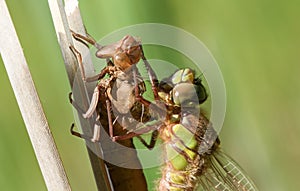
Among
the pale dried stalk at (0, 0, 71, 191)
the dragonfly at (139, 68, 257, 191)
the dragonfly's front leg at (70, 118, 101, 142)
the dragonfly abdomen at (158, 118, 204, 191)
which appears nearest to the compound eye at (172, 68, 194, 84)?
the dragonfly at (139, 68, 257, 191)

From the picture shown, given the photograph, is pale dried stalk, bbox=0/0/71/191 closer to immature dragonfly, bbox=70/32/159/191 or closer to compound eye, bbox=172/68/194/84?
immature dragonfly, bbox=70/32/159/191

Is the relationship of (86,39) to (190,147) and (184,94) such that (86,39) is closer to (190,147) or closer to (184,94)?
(184,94)

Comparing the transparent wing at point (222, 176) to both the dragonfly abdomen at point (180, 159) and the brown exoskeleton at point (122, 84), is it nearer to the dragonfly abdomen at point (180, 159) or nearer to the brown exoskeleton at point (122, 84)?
the dragonfly abdomen at point (180, 159)

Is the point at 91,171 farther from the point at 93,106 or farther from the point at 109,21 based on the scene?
the point at 109,21

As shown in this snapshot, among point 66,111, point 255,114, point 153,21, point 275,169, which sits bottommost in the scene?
point 275,169

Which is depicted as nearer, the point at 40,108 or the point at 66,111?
the point at 40,108

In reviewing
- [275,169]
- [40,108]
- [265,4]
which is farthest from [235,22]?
[40,108]

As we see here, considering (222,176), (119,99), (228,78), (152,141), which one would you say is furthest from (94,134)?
(228,78)
